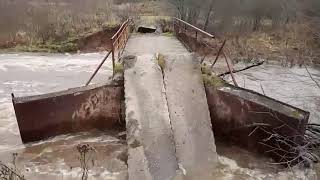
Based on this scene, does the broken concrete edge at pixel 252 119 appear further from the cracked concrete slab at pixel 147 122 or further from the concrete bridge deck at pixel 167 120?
the cracked concrete slab at pixel 147 122

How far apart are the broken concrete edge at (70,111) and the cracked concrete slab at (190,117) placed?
1.23 m

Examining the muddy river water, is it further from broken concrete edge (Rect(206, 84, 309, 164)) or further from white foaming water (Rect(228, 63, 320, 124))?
broken concrete edge (Rect(206, 84, 309, 164))

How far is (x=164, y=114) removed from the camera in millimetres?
7918

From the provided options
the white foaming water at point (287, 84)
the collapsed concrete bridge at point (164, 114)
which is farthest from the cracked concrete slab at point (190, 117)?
the white foaming water at point (287, 84)

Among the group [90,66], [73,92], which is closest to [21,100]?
[73,92]

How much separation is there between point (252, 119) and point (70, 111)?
3594mm

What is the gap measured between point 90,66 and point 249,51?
31.7ft

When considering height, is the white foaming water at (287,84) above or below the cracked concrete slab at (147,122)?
below

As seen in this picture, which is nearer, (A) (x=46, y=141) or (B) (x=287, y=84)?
(A) (x=46, y=141)

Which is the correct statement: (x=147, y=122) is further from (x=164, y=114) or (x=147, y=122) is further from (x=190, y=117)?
(x=190, y=117)

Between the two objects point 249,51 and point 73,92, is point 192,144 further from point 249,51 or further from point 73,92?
point 249,51

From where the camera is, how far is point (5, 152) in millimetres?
8781

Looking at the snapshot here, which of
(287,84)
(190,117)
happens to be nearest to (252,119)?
(190,117)

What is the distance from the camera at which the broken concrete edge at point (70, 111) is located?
8.34m
